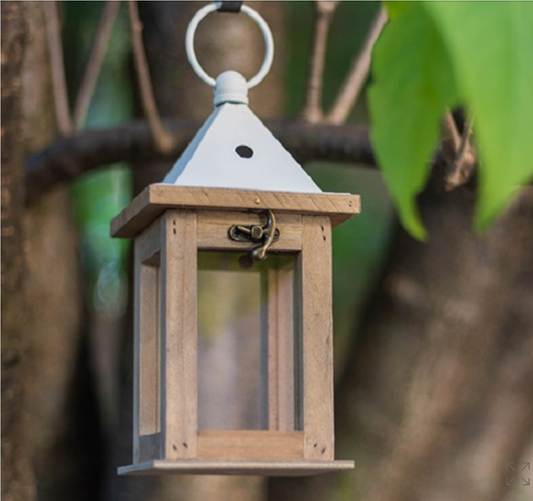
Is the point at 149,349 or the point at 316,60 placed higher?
the point at 316,60

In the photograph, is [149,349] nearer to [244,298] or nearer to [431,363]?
[244,298]

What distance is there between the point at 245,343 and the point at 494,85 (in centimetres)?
68

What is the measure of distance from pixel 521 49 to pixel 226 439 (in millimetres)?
626

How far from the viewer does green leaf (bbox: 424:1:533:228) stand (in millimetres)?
260

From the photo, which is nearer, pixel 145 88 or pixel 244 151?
pixel 244 151

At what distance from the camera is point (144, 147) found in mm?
1543

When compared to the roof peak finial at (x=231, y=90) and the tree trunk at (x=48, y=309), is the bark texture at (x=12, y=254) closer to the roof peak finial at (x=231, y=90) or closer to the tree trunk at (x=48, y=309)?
the roof peak finial at (x=231, y=90)

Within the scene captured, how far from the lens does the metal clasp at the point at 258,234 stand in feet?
2.91

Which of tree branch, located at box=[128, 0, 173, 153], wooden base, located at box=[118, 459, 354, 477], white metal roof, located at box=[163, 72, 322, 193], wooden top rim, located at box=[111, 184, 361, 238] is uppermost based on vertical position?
tree branch, located at box=[128, 0, 173, 153]

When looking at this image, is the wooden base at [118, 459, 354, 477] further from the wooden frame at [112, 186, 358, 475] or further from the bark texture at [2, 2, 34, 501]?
the bark texture at [2, 2, 34, 501]

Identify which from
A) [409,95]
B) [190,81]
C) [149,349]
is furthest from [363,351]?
[409,95]

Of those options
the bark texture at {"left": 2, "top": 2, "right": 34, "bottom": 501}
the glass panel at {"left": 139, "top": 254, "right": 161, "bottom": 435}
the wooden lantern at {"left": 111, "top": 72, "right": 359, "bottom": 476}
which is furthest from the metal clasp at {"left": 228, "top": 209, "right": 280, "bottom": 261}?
the bark texture at {"left": 2, "top": 2, "right": 34, "bottom": 501}

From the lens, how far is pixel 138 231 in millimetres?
1020

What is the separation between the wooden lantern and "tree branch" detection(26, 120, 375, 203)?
481 millimetres
